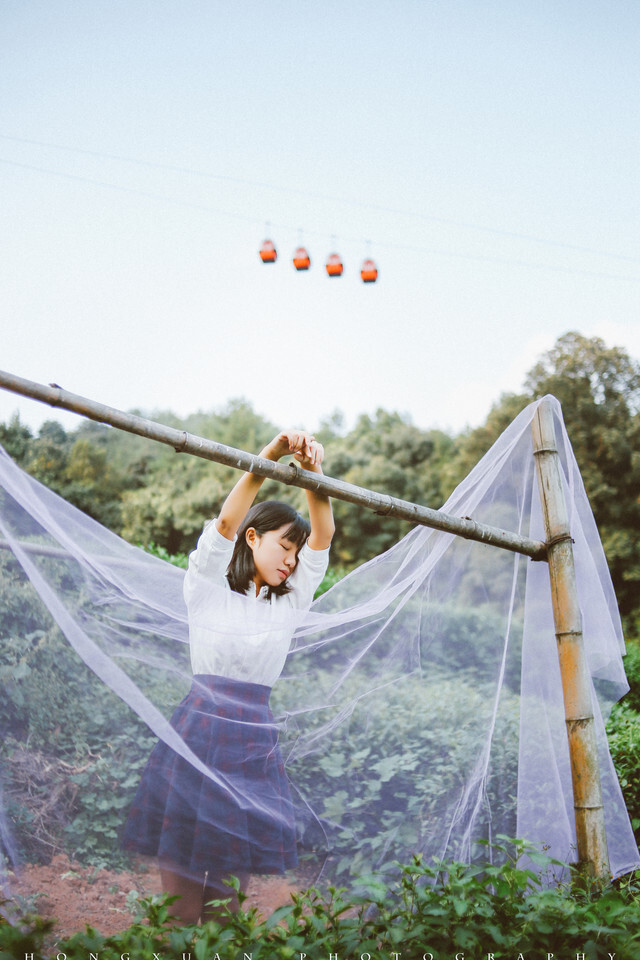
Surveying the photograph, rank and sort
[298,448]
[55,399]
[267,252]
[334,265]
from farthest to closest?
1. [334,265]
2. [267,252]
3. [298,448]
4. [55,399]

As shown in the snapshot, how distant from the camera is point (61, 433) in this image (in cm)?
2330

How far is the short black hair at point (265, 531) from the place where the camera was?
81.4 inches

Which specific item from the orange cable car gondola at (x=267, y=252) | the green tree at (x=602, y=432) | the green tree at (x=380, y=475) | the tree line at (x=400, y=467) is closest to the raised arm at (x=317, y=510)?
the orange cable car gondola at (x=267, y=252)

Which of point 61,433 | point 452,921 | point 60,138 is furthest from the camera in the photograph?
point 61,433

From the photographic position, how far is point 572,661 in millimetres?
2104

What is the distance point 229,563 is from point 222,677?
362 millimetres

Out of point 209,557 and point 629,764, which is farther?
point 629,764

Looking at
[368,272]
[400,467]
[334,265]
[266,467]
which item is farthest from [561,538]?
[400,467]

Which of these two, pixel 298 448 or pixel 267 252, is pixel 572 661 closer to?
pixel 298 448

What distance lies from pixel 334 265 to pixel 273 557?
17.5 ft

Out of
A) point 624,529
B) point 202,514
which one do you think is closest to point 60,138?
point 202,514

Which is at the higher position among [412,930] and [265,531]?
[265,531]

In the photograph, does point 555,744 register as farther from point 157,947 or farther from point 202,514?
point 202,514

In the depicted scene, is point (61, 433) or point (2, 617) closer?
point (2, 617)
